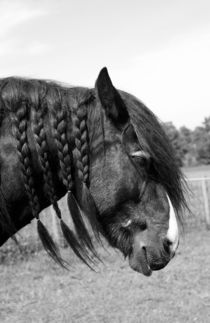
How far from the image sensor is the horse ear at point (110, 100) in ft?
7.22

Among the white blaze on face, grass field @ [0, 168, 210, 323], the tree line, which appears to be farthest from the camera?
the tree line

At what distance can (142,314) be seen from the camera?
4.96 m

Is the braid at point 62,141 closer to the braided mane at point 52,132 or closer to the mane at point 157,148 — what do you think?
the braided mane at point 52,132

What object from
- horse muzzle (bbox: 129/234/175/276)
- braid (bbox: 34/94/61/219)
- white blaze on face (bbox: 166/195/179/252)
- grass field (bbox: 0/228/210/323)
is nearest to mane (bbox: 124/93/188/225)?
white blaze on face (bbox: 166/195/179/252)

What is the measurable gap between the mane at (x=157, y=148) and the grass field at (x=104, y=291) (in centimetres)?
250

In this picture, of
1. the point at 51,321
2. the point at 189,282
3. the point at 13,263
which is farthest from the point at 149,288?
the point at 13,263

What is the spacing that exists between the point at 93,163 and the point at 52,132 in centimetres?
26

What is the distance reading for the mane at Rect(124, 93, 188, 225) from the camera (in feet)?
7.47

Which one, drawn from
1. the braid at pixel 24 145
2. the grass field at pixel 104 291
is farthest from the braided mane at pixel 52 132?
the grass field at pixel 104 291

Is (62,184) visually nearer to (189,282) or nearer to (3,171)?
(3,171)

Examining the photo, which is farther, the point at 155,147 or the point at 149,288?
the point at 149,288

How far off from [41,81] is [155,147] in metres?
0.70

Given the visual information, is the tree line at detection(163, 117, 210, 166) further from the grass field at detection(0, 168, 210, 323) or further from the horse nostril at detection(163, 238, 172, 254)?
the horse nostril at detection(163, 238, 172, 254)

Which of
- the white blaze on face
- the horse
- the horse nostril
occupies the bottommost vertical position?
the horse nostril
